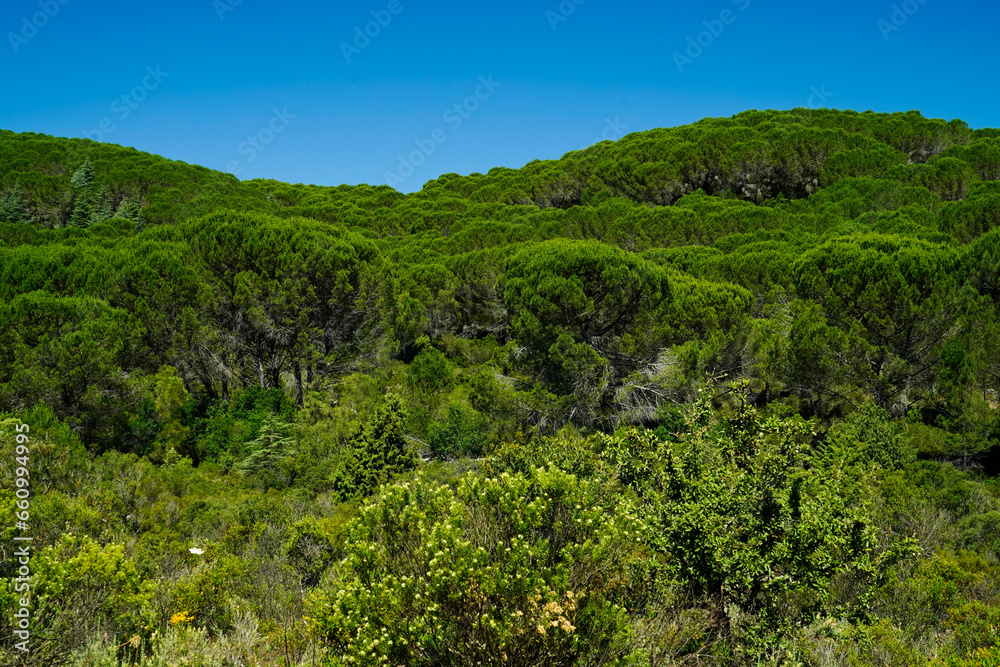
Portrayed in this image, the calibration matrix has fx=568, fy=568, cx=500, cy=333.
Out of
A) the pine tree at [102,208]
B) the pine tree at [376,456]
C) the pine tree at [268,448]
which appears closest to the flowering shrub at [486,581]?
the pine tree at [376,456]

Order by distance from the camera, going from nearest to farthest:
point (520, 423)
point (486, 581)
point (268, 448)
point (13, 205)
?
point (486, 581) → point (268, 448) → point (520, 423) → point (13, 205)

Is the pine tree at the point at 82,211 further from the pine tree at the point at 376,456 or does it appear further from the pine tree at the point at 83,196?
the pine tree at the point at 376,456

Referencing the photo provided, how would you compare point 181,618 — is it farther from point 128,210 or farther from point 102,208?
point 102,208

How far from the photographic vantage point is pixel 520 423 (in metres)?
15.6

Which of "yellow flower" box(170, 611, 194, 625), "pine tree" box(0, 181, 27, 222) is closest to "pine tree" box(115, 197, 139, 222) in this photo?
"pine tree" box(0, 181, 27, 222)

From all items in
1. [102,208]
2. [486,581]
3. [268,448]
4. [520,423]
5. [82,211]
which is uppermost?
[102,208]

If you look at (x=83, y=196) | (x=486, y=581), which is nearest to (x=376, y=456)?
(x=486, y=581)

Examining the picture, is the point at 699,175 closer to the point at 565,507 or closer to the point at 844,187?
the point at 844,187

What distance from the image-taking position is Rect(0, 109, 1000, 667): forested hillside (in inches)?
176

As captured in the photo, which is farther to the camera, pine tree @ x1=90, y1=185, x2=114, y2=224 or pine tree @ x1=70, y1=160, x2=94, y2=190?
pine tree @ x1=70, y1=160, x2=94, y2=190

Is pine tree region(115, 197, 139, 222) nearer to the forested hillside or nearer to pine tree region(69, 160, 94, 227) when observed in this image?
the forested hillside

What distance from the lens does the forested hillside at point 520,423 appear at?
446 cm

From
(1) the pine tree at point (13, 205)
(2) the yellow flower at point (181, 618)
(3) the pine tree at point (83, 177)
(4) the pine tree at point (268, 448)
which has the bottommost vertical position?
(2) the yellow flower at point (181, 618)

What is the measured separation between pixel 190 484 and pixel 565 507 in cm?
1089
